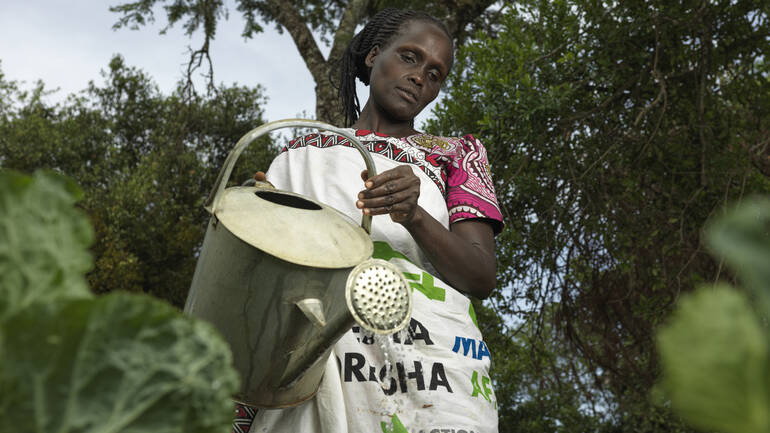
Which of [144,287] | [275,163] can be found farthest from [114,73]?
[275,163]

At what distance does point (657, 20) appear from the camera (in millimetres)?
3326

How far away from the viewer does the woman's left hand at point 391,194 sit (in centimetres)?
147

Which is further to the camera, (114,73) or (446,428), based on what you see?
(114,73)

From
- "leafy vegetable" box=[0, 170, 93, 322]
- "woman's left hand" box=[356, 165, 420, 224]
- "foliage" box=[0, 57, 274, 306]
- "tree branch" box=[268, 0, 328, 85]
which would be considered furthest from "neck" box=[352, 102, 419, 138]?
"foliage" box=[0, 57, 274, 306]

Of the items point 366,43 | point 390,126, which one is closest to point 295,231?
point 390,126

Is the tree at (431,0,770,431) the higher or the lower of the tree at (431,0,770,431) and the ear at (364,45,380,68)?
the higher

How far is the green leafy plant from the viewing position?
0.18 m

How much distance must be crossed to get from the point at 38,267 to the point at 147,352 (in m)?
0.06

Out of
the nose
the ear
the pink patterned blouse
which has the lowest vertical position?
the pink patterned blouse

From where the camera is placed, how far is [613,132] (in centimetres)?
366

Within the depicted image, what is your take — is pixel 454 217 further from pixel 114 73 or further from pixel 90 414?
pixel 114 73

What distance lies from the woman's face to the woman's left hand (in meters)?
0.71

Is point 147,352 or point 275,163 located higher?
point 275,163

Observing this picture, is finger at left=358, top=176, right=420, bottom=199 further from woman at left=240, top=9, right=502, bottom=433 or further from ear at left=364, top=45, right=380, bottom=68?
ear at left=364, top=45, right=380, bottom=68
